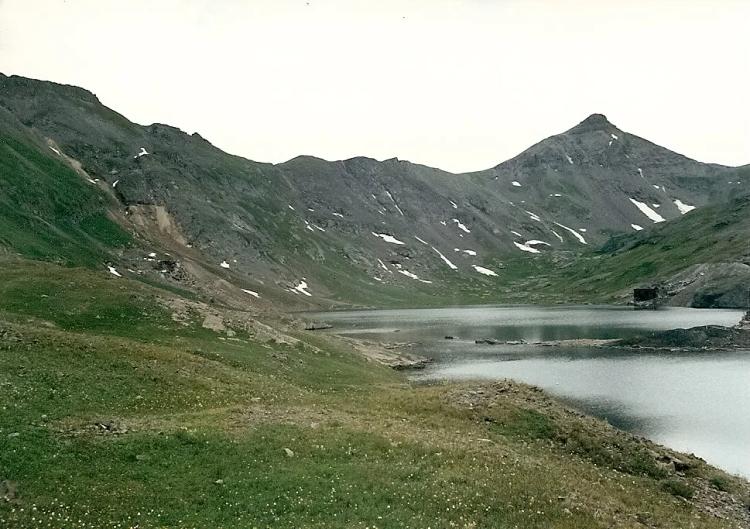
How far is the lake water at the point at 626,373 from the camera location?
5641 centimetres

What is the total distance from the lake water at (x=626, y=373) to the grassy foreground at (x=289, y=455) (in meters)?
19.4

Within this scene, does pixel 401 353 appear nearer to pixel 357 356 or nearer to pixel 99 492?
pixel 357 356

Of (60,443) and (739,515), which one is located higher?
(60,443)

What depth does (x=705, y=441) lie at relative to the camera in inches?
2077

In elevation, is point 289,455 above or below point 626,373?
above

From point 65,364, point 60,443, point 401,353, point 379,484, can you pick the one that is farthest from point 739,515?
point 401,353

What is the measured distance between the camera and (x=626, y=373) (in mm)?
91188

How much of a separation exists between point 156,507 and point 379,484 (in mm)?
8985

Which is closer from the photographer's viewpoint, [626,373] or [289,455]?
[289,455]

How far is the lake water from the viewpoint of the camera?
5641 cm

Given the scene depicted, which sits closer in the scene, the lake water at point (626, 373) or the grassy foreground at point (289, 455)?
the grassy foreground at point (289, 455)

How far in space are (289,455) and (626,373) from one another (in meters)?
78.3

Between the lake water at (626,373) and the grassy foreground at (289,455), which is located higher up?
the grassy foreground at (289,455)

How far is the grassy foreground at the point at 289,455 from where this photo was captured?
2175 cm
